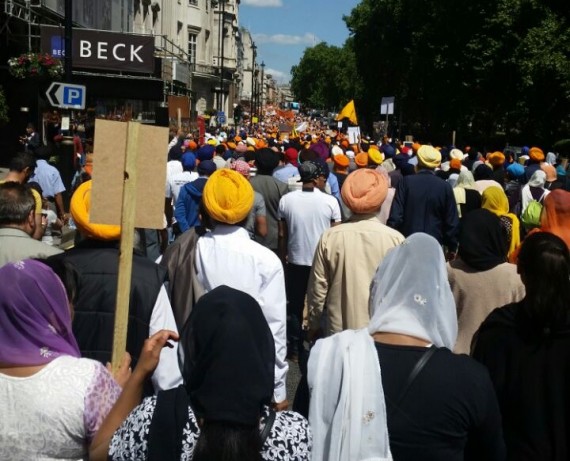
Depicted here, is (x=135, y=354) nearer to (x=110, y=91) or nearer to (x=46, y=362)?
(x=46, y=362)

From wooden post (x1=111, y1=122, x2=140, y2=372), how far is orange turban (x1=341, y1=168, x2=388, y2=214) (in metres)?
2.27

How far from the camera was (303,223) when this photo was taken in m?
7.21

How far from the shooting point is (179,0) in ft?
211

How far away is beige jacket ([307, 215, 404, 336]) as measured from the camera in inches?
202

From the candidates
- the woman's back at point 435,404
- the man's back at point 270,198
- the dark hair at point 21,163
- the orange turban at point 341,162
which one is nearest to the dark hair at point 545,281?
the woman's back at point 435,404

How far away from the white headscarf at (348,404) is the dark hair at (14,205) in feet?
8.40

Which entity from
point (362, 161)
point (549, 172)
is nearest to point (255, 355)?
point (362, 161)

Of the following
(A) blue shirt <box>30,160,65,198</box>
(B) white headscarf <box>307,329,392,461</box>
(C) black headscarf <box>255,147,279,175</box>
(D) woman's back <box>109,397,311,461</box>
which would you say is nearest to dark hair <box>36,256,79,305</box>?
(D) woman's back <box>109,397,311,461</box>

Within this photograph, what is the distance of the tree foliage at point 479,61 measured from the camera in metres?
30.1

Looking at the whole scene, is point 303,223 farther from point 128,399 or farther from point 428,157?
point 128,399

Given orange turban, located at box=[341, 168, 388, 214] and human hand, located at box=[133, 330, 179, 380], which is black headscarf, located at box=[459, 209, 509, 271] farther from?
human hand, located at box=[133, 330, 179, 380]

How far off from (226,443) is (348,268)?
3040 mm

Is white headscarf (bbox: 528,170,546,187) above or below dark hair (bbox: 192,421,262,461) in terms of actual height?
above

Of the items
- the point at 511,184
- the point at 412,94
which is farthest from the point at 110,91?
the point at 412,94
